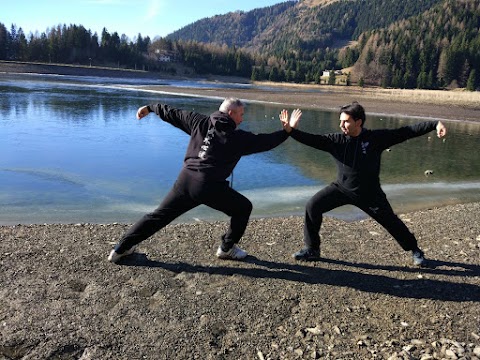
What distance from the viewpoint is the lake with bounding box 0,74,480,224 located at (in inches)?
423

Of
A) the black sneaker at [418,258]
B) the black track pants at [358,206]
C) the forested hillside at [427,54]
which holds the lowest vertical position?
the black sneaker at [418,258]

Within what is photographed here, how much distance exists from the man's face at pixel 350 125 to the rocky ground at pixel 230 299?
75.6 inches

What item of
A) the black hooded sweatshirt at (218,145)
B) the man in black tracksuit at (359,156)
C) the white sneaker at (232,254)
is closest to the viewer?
the black hooded sweatshirt at (218,145)

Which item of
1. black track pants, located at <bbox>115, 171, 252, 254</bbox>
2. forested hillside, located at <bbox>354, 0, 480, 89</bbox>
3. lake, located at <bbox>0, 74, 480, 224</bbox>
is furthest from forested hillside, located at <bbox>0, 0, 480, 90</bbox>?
black track pants, located at <bbox>115, 171, 252, 254</bbox>

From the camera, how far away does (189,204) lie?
19.3 feet

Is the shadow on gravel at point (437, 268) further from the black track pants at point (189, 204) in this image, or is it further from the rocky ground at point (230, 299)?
the black track pants at point (189, 204)

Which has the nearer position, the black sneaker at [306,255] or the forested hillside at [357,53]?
the black sneaker at [306,255]

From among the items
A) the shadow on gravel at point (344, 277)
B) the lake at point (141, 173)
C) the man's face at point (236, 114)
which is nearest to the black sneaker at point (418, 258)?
the shadow on gravel at point (344, 277)

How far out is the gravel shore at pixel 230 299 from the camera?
4402 millimetres

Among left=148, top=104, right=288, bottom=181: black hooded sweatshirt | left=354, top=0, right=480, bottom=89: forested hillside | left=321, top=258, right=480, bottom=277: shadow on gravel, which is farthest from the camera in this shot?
left=354, top=0, right=480, bottom=89: forested hillside

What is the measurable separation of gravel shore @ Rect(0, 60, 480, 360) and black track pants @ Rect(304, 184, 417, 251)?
1.30 feet

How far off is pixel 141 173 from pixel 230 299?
10.0m

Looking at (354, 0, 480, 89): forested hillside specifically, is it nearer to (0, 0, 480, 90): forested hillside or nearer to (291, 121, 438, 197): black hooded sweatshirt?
(0, 0, 480, 90): forested hillside

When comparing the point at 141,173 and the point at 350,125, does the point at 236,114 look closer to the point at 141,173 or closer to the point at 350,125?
the point at 350,125
